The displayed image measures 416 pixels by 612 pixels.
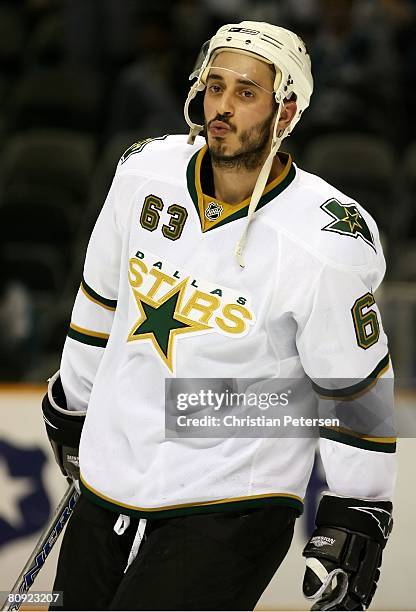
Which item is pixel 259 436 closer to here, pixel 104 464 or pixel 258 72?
pixel 104 464

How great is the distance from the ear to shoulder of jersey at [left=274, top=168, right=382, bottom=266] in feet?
0.34

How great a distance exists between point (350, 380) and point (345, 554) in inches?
11.4

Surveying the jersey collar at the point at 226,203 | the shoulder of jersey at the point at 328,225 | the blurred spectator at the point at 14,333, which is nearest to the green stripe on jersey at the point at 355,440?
the shoulder of jersey at the point at 328,225

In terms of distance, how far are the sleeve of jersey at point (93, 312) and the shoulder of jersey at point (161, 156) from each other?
6cm

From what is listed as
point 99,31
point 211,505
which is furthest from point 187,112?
point 99,31

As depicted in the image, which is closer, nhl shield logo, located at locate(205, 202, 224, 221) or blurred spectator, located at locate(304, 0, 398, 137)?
nhl shield logo, located at locate(205, 202, 224, 221)

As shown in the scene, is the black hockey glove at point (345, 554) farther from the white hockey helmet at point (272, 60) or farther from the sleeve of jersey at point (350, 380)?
the white hockey helmet at point (272, 60)

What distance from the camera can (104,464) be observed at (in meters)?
2.22

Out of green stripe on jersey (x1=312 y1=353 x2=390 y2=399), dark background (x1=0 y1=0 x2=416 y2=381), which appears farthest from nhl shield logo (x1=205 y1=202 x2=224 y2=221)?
dark background (x1=0 y1=0 x2=416 y2=381)

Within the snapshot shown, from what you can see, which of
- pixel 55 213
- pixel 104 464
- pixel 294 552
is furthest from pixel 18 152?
pixel 104 464

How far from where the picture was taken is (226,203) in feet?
7.19

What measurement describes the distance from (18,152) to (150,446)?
3.87 m

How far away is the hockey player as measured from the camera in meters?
2.10

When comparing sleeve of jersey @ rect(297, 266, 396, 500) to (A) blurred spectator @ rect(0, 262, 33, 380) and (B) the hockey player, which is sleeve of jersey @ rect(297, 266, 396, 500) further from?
(A) blurred spectator @ rect(0, 262, 33, 380)
